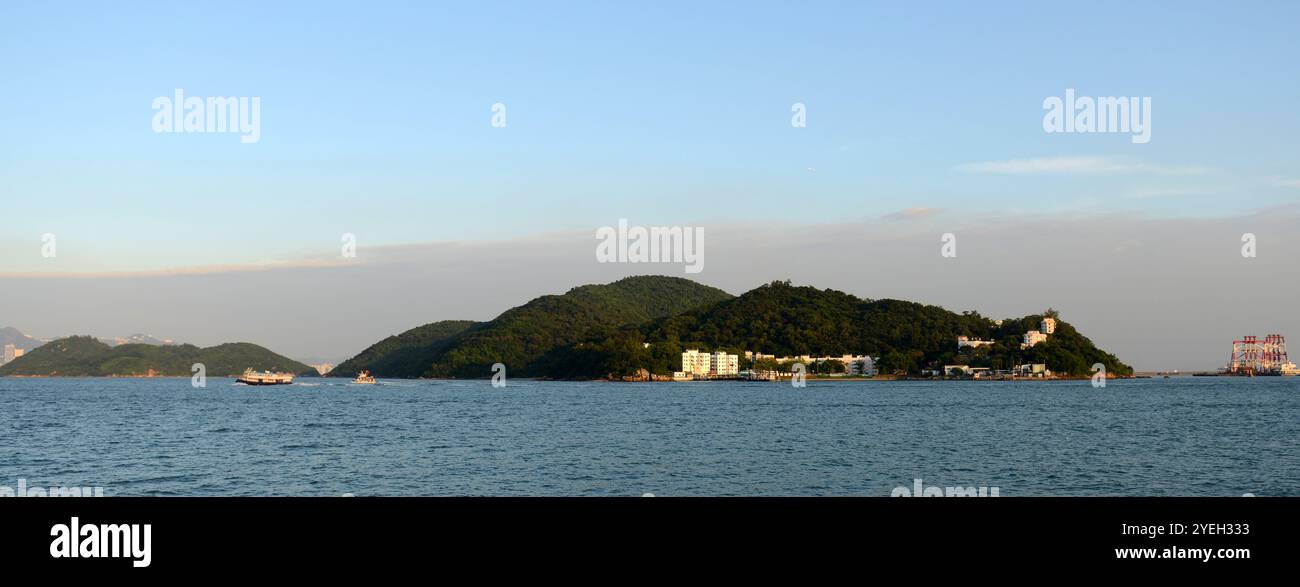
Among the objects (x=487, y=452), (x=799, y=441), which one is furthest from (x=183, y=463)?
(x=799, y=441)

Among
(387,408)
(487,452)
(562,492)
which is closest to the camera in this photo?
(562,492)

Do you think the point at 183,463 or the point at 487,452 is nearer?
the point at 183,463

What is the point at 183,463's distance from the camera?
39625 mm

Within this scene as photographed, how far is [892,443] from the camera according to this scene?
4784 centimetres
